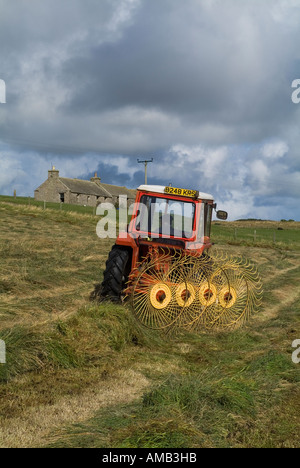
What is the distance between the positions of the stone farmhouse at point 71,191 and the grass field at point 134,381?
55491 mm

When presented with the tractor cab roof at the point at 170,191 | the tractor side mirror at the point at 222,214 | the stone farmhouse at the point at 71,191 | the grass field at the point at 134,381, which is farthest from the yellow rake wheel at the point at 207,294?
the stone farmhouse at the point at 71,191

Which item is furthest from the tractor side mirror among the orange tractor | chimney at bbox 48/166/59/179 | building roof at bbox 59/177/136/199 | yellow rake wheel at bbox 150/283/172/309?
chimney at bbox 48/166/59/179

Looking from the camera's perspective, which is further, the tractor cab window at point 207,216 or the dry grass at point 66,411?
the tractor cab window at point 207,216

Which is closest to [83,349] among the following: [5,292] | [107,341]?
[107,341]

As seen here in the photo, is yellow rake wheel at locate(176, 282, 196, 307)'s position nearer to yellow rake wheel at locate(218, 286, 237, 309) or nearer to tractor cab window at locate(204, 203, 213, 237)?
yellow rake wheel at locate(218, 286, 237, 309)

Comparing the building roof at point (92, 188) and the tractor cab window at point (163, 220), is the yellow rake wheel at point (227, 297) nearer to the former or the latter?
the tractor cab window at point (163, 220)

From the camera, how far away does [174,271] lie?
25.1 ft

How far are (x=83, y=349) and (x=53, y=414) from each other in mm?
1658

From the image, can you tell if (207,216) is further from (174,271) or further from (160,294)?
(160,294)

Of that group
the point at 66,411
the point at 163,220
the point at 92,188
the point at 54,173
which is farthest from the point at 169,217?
the point at 92,188

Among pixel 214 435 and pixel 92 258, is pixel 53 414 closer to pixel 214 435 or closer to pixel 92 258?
pixel 214 435

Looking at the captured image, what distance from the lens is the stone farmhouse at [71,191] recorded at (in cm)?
6400

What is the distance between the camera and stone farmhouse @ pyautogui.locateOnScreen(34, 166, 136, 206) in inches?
2520

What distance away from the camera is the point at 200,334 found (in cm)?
770
